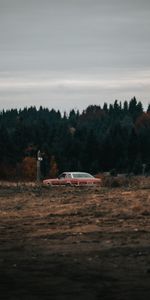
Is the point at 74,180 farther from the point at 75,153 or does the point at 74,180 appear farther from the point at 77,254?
the point at 75,153

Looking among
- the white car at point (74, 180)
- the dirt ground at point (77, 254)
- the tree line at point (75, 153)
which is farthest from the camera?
the tree line at point (75, 153)

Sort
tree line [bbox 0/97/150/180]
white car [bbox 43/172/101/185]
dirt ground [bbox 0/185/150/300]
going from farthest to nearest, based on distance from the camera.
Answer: tree line [bbox 0/97/150/180], white car [bbox 43/172/101/185], dirt ground [bbox 0/185/150/300]

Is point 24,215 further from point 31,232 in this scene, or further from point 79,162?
point 79,162

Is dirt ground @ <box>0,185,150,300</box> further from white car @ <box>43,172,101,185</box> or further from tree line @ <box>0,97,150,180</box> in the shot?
tree line @ <box>0,97,150,180</box>

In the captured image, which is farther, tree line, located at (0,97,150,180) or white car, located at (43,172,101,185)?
tree line, located at (0,97,150,180)

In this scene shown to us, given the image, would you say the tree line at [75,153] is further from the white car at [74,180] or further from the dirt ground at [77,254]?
the dirt ground at [77,254]

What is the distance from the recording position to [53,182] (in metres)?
48.0

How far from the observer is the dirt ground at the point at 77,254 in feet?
29.6

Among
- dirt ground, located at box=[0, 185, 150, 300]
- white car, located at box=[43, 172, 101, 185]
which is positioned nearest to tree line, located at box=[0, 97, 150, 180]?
white car, located at box=[43, 172, 101, 185]

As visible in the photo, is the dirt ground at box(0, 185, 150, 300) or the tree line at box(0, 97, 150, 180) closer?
the dirt ground at box(0, 185, 150, 300)

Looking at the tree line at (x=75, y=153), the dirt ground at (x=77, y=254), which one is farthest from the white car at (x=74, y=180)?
the tree line at (x=75, y=153)

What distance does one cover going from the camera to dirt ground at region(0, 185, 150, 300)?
903 centimetres

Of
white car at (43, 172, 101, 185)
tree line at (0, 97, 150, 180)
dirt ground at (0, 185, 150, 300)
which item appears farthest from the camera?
tree line at (0, 97, 150, 180)

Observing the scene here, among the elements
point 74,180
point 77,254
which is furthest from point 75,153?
point 77,254
